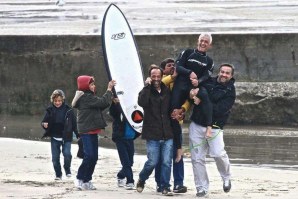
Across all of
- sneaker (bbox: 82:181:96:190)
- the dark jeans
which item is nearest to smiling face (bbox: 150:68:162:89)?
the dark jeans

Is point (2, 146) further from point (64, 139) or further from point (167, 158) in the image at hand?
point (167, 158)

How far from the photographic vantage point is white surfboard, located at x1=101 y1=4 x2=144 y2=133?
1209 centimetres

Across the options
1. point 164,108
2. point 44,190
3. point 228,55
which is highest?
point 228,55

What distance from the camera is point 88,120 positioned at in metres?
11.8

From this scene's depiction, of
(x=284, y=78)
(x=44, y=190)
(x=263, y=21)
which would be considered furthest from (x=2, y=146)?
(x=263, y=21)

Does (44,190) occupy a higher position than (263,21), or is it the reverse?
(263,21)

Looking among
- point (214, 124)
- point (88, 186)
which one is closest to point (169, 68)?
point (214, 124)

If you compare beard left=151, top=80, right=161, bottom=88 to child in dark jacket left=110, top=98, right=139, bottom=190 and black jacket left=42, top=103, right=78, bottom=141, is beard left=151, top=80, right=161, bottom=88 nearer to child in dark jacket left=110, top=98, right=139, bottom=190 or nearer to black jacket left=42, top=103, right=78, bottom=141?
child in dark jacket left=110, top=98, right=139, bottom=190

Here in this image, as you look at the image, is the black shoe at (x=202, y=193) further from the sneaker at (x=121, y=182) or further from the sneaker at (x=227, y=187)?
the sneaker at (x=121, y=182)

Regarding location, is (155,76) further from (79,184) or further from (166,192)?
(79,184)

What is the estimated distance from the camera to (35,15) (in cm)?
2891

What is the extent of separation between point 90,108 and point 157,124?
90 centimetres

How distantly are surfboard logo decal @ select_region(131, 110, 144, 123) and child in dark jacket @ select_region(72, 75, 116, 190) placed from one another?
1.16 feet

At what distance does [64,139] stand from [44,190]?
6.18 ft
